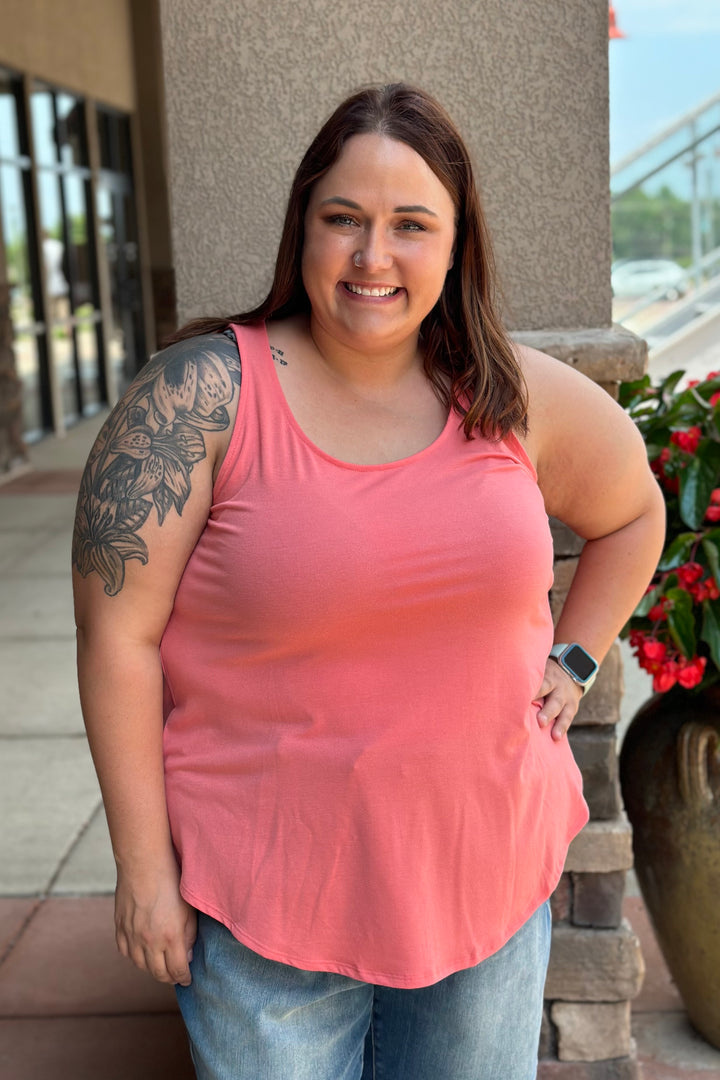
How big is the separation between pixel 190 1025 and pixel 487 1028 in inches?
16.5

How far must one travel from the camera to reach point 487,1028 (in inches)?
65.7

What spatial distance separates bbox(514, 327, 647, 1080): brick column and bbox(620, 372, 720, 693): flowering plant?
96 millimetres

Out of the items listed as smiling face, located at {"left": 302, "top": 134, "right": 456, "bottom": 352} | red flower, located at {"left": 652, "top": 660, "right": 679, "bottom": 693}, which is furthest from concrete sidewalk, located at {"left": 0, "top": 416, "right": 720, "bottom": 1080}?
smiling face, located at {"left": 302, "top": 134, "right": 456, "bottom": 352}

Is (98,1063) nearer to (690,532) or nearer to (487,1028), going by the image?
(487,1028)

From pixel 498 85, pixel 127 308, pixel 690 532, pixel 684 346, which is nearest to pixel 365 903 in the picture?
pixel 690 532

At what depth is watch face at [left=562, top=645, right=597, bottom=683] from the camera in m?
1.90

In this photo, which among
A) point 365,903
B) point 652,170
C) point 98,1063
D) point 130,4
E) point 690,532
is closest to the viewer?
point 365,903

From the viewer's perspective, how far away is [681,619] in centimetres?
226

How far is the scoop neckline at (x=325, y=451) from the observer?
152 cm

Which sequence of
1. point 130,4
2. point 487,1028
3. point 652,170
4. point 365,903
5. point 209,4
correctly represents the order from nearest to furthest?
point 365,903 < point 487,1028 < point 209,4 < point 652,170 < point 130,4

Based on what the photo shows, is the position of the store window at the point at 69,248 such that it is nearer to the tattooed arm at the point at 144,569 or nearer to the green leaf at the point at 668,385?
the green leaf at the point at 668,385

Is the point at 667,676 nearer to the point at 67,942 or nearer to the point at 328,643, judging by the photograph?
the point at 328,643

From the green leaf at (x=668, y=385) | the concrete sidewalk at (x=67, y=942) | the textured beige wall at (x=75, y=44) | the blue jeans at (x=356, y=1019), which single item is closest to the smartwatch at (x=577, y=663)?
the blue jeans at (x=356, y=1019)

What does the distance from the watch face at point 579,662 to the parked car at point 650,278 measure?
5.58 m
